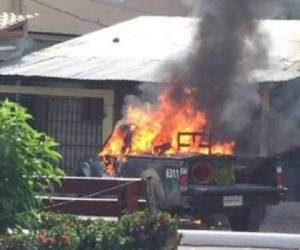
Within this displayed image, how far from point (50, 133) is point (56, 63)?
281 centimetres

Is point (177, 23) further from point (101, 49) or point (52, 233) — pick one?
point (52, 233)

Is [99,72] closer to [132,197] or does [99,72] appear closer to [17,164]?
[132,197]

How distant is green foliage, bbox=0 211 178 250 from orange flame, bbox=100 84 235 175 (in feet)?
25.7

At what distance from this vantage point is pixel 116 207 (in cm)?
1048

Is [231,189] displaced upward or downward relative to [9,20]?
downward

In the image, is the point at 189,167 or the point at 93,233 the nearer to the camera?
the point at 93,233

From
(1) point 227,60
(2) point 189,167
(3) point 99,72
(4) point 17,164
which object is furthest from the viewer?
(3) point 99,72

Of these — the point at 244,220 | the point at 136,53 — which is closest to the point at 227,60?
the point at 244,220

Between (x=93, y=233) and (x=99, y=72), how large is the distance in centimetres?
1358

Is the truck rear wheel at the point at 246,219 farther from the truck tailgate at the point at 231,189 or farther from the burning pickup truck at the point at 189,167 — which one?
the truck tailgate at the point at 231,189

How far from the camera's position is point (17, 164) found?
295 inches

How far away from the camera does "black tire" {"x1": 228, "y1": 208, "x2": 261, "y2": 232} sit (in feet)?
51.6

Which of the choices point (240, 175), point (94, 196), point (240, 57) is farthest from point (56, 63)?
point (94, 196)

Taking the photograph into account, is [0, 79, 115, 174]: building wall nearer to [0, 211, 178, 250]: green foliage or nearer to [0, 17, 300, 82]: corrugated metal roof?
[0, 17, 300, 82]: corrugated metal roof
